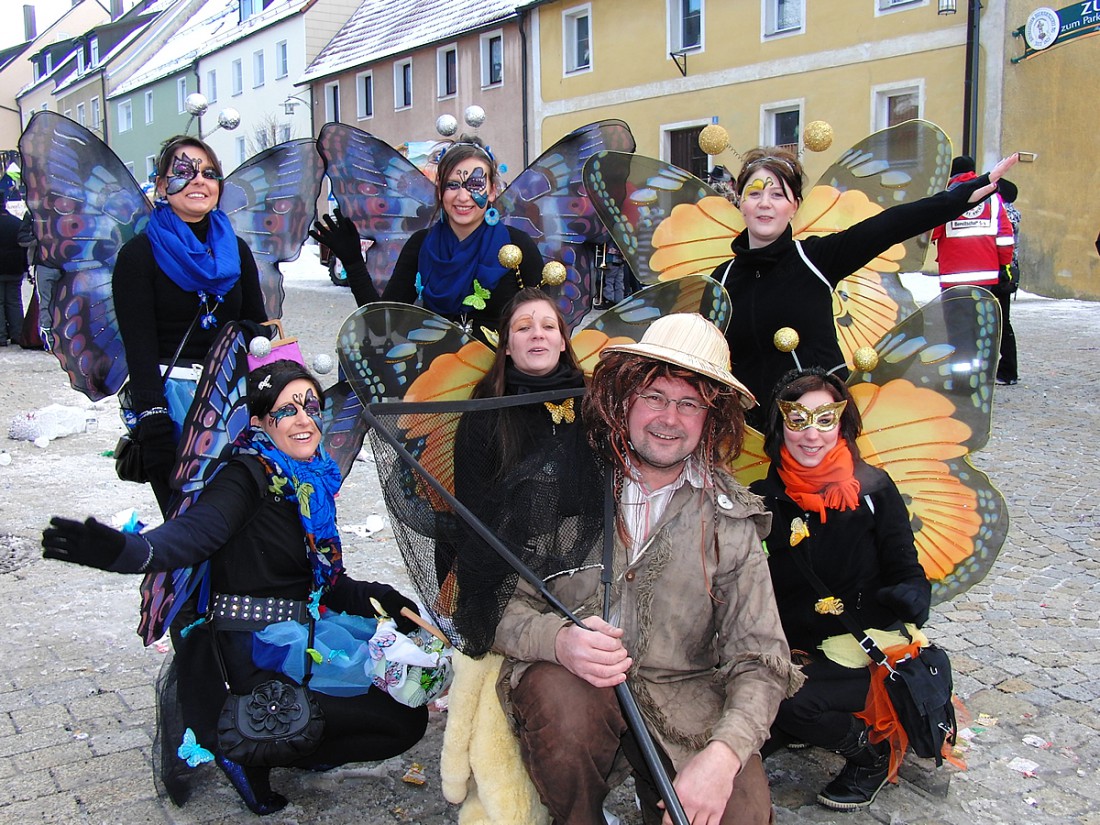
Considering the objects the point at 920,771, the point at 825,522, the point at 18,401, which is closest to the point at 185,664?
the point at 825,522

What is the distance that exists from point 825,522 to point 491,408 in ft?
3.11

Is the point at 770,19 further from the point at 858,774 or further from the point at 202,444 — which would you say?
the point at 202,444

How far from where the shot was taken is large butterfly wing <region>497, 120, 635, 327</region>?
13.4ft

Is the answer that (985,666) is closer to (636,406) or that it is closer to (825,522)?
(825,522)

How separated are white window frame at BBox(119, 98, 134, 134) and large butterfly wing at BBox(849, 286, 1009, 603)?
42181mm

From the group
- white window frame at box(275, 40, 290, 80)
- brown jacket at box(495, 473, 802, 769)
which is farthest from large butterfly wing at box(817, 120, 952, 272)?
white window frame at box(275, 40, 290, 80)

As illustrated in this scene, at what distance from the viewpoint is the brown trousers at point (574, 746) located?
211 centimetres

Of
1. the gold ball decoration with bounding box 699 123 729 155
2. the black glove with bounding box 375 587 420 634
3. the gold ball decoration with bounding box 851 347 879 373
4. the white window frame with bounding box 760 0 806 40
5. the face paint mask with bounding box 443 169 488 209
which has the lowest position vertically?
the black glove with bounding box 375 587 420 634

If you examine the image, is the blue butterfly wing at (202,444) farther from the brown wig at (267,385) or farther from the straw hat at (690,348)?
the straw hat at (690,348)

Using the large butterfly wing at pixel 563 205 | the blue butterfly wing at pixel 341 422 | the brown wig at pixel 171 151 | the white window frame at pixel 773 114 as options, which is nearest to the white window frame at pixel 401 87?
the white window frame at pixel 773 114

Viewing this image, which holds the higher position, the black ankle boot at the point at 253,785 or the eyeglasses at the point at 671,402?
the eyeglasses at the point at 671,402

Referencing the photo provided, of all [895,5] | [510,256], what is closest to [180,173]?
[510,256]

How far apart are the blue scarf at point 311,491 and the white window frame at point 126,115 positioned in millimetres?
41779

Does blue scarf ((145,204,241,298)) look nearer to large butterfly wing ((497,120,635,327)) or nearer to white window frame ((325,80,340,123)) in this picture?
large butterfly wing ((497,120,635,327))
